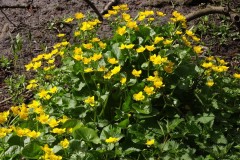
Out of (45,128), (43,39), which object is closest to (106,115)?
(45,128)

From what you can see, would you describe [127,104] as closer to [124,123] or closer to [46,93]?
[124,123]

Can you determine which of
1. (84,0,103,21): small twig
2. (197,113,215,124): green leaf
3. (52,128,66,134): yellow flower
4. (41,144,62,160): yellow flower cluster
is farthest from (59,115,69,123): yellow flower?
(84,0,103,21): small twig

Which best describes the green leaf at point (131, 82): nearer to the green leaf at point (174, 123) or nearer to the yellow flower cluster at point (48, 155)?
the green leaf at point (174, 123)

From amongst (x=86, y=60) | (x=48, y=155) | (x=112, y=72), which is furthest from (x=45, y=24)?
(x=48, y=155)

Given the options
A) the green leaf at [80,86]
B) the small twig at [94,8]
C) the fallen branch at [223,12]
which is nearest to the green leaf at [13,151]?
the green leaf at [80,86]

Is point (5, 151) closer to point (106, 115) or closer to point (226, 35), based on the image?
point (106, 115)

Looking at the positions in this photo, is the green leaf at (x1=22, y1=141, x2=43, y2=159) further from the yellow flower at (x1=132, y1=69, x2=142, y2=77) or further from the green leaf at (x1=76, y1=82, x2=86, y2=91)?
the yellow flower at (x1=132, y1=69, x2=142, y2=77)
